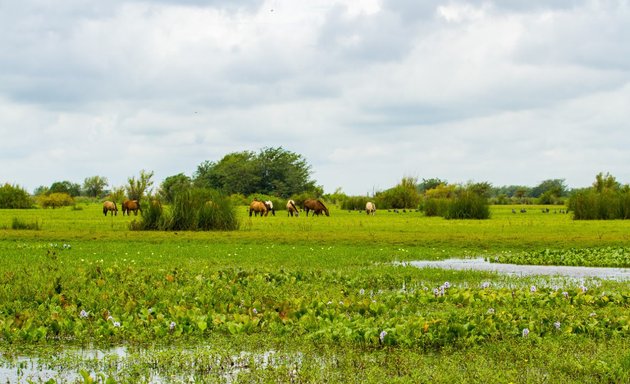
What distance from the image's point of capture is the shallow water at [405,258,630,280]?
61.3 ft

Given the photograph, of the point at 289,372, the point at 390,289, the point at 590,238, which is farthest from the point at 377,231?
the point at 289,372

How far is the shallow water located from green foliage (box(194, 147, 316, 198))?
80.8 metres

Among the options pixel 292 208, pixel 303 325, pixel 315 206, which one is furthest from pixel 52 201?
pixel 303 325

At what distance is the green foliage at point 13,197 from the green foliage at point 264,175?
3275 cm

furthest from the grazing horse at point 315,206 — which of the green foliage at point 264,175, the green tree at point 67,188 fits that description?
the green tree at point 67,188

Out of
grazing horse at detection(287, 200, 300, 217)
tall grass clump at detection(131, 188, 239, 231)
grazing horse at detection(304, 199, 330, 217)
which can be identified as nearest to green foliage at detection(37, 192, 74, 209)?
grazing horse at detection(287, 200, 300, 217)

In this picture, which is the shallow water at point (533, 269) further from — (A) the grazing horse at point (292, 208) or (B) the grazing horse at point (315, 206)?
(A) the grazing horse at point (292, 208)

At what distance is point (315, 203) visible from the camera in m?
54.0

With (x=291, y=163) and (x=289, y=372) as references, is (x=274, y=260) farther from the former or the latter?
(x=291, y=163)

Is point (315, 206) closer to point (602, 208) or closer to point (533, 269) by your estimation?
point (602, 208)

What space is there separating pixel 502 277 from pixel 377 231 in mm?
16260

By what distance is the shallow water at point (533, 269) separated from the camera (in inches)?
736

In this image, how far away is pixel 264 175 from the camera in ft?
351

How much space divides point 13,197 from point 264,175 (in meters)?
41.6
